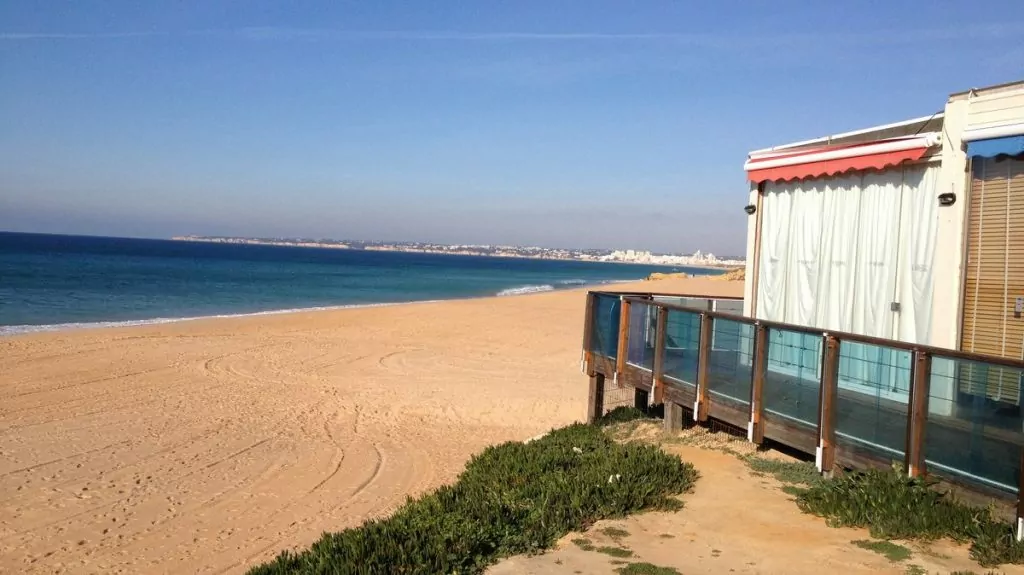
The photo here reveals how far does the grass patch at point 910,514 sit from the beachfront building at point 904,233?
2.38 ft

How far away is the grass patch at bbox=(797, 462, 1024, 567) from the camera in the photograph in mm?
5074

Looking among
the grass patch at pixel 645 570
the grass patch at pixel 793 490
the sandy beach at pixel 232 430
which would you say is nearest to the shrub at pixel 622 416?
the sandy beach at pixel 232 430

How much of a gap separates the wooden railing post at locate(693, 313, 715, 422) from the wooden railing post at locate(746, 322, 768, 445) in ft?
2.56

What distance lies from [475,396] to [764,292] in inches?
274

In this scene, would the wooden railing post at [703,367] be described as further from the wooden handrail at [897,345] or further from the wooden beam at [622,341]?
the wooden beam at [622,341]

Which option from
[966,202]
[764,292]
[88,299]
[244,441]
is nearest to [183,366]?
[244,441]

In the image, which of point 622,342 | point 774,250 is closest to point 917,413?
point 774,250

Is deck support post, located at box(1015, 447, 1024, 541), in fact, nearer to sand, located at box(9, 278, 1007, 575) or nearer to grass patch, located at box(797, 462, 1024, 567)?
grass patch, located at box(797, 462, 1024, 567)

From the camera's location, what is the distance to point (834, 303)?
8.93 metres

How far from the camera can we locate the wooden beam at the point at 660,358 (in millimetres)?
9117

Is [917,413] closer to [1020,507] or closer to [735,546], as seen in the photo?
[1020,507]

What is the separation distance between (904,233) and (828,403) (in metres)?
2.49

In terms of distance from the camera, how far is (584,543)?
5.78 meters

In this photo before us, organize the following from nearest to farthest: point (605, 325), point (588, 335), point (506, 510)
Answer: point (506, 510) < point (605, 325) < point (588, 335)
